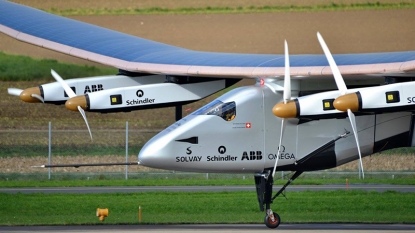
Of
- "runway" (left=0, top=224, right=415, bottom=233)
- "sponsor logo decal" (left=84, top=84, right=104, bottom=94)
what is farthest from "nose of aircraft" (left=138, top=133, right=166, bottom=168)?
"sponsor logo decal" (left=84, top=84, right=104, bottom=94)

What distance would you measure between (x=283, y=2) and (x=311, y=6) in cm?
192

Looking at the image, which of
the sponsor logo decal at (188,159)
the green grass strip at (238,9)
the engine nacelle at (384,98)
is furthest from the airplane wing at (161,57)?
the green grass strip at (238,9)

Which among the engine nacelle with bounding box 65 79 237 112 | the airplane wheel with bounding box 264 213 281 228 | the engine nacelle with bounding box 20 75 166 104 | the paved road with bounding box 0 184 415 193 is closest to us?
the airplane wheel with bounding box 264 213 281 228

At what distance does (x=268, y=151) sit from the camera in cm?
2238

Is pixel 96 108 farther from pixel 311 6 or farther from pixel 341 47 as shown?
pixel 311 6

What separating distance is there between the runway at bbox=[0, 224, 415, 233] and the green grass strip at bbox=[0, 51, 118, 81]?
847 inches

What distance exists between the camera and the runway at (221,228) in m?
21.1

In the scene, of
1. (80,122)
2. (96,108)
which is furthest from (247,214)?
(80,122)

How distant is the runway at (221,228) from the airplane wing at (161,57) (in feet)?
10.9

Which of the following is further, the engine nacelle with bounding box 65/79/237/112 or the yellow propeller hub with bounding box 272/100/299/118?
the engine nacelle with bounding box 65/79/237/112

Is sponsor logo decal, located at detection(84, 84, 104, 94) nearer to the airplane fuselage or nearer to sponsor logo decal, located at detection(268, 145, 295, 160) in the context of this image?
the airplane fuselage

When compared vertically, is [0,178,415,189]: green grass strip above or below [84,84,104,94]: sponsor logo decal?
below

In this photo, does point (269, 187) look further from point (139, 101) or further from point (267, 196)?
point (139, 101)

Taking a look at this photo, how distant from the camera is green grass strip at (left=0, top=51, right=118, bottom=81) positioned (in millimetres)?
43562
